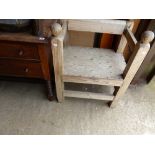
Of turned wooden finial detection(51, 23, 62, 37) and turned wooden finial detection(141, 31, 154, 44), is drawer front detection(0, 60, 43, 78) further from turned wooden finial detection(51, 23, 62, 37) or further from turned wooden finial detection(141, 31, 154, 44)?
turned wooden finial detection(141, 31, 154, 44)

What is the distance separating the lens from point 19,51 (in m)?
0.85

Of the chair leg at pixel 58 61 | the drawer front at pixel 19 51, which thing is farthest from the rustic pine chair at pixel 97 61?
the drawer front at pixel 19 51

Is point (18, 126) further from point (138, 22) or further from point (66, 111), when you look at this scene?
point (138, 22)

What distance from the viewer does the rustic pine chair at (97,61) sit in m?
0.82

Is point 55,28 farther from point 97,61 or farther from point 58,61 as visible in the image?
point 97,61

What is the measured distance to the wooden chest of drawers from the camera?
79 centimetres

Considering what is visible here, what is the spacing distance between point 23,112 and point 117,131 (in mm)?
703

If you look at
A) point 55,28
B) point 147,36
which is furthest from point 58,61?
point 147,36

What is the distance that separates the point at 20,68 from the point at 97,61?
0.49 metres

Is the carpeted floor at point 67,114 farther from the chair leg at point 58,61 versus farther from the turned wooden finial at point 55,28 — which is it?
the turned wooden finial at point 55,28

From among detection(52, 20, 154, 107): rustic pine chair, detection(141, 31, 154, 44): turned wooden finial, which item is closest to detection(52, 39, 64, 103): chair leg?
detection(52, 20, 154, 107): rustic pine chair

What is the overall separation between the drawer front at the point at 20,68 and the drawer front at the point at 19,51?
0.05 metres
